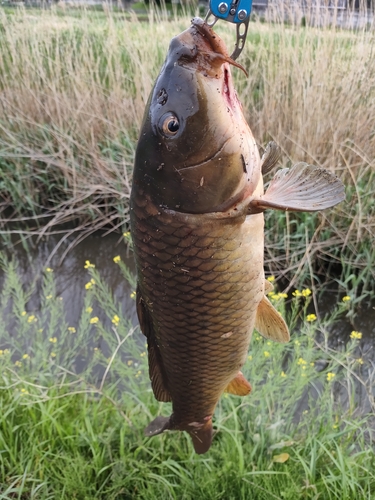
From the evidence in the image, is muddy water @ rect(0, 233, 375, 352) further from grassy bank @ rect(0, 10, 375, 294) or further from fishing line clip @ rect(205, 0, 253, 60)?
fishing line clip @ rect(205, 0, 253, 60)

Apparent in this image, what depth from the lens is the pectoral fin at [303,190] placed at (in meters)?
0.92

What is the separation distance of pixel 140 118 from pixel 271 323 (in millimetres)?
3168

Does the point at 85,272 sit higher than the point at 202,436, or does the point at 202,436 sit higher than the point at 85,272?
the point at 202,436

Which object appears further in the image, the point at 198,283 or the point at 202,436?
the point at 202,436

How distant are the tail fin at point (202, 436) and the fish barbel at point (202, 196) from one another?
0.42 metres

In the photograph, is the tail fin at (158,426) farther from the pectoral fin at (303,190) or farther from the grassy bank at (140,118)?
the grassy bank at (140,118)

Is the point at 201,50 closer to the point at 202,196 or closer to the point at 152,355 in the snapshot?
the point at 202,196

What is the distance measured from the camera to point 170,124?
2.97 feet

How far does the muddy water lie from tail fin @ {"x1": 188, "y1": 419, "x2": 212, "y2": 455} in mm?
1895

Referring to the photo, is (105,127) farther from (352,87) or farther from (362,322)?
(362,322)

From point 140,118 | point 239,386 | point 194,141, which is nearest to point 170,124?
point 194,141

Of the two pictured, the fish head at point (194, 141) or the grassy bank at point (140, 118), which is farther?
the grassy bank at point (140, 118)

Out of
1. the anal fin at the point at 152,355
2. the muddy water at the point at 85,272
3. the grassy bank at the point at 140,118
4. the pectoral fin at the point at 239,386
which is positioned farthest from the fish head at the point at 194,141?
the muddy water at the point at 85,272

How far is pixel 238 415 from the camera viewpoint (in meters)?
2.08
